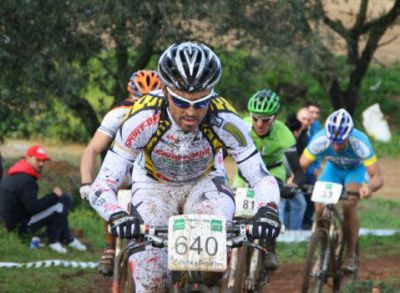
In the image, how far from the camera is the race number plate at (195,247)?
623 centimetres

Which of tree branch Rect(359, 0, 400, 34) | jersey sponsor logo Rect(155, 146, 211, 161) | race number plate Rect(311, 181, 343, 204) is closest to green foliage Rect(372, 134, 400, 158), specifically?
tree branch Rect(359, 0, 400, 34)

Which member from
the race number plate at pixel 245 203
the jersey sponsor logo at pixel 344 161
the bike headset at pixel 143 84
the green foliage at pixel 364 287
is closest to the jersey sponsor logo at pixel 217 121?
the green foliage at pixel 364 287

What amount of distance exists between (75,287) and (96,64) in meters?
6.44

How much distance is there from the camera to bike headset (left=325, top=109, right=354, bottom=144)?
1078 centimetres

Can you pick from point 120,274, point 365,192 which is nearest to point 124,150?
point 120,274

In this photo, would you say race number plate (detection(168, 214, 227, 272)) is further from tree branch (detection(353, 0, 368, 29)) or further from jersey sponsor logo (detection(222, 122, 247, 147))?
tree branch (detection(353, 0, 368, 29))

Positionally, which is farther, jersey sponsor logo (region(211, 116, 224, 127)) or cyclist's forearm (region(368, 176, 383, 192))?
cyclist's forearm (region(368, 176, 383, 192))

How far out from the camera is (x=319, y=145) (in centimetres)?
1133

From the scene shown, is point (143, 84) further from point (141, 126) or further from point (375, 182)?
point (141, 126)

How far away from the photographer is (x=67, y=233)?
1426 cm

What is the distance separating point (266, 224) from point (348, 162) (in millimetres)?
5056

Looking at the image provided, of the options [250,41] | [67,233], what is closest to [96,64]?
[250,41]

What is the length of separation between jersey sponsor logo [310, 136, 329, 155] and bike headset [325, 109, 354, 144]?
35 cm

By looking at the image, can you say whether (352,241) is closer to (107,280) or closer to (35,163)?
(107,280)
